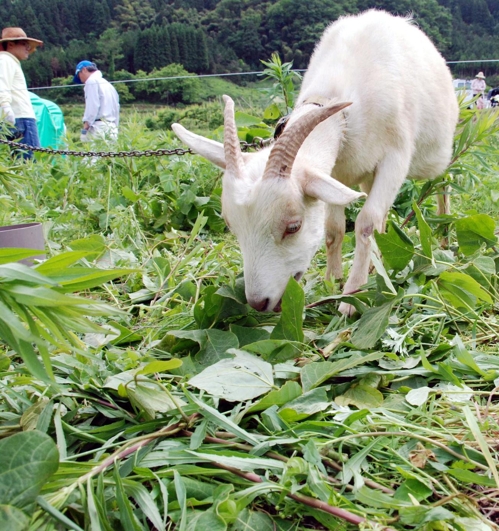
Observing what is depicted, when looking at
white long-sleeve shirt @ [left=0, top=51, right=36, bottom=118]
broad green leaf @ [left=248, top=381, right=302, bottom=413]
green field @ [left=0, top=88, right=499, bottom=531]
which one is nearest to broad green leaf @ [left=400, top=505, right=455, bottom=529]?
green field @ [left=0, top=88, right=499, bottom=531]

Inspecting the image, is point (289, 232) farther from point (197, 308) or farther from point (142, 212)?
point (142, 212)

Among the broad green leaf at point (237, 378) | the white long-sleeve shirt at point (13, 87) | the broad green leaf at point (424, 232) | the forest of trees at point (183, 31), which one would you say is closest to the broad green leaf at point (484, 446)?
the broad green leaf at point (237, 378)

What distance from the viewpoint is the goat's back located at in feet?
9.61

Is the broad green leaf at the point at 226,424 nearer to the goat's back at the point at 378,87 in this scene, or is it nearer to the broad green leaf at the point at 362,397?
the broad green leaf at the point at 362,397

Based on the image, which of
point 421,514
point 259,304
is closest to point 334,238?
point 259,304

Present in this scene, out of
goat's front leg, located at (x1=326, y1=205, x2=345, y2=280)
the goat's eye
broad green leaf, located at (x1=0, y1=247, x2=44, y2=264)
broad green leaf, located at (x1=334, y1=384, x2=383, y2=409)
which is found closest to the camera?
broad green leaf, located at (x1=0, y1=247, x2=44, y2=264)

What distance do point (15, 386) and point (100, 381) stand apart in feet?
0.82

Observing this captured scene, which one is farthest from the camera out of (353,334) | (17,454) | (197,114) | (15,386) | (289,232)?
(197,114)

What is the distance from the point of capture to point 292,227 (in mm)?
2395

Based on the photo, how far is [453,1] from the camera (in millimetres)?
23781

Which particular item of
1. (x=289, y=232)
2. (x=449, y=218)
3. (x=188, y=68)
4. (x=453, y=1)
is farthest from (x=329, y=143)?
(x=188, y=68)

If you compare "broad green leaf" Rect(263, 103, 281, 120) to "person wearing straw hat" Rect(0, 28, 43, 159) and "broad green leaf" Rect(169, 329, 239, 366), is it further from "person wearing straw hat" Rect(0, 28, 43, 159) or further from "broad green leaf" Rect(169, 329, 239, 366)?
"person wearing straw hat" Rect(0, 28, 43, 159)

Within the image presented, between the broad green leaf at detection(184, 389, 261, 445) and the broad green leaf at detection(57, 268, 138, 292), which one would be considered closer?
the broad green leaf at detection(57, 268, 138, 292)

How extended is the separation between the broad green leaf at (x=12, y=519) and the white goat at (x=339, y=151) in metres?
1.42
